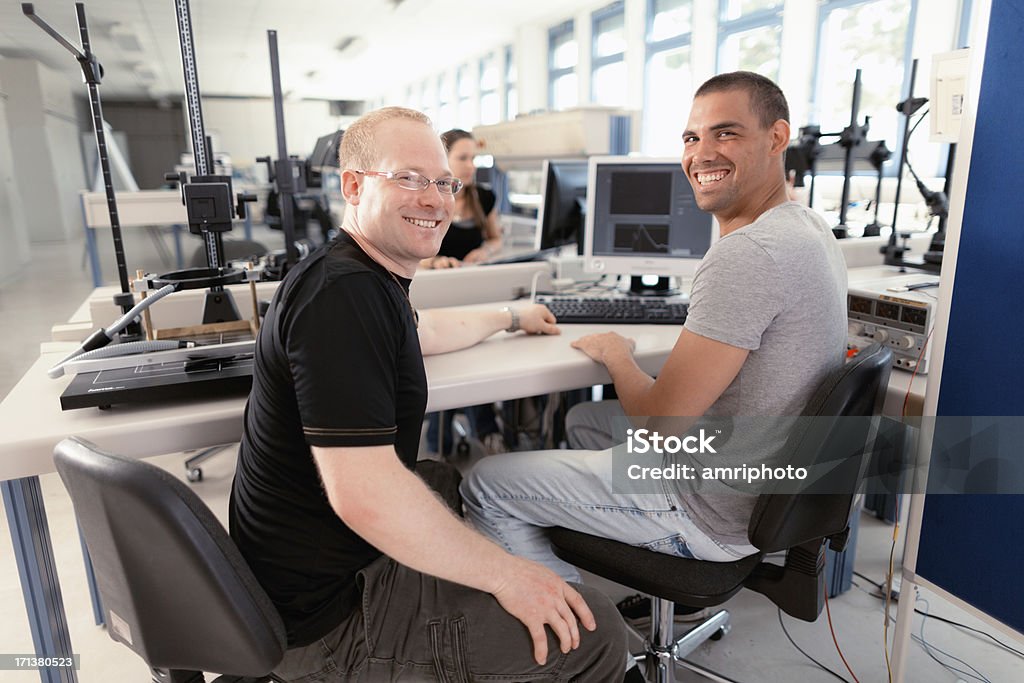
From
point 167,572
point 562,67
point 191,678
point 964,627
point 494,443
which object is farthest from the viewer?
point 562,67

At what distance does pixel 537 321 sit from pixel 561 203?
2.61 feet

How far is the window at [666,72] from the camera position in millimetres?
6953

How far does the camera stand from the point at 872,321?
1405 mm

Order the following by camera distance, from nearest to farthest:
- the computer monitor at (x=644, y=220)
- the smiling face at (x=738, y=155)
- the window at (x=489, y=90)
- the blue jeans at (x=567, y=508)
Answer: the blue jeans at (x=567, y=508) < the smiling face at (x=738, y=155) < the computer monitor at (x=644, y=220) < the window at (x=489, y=90)

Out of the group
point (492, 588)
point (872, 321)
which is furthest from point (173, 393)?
point (872, 321)

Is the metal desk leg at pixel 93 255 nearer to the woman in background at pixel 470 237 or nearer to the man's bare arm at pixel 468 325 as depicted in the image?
the woman in background at pixel 470 237

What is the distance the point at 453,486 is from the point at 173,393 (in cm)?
52

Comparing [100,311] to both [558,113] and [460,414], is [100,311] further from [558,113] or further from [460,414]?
[558,113]

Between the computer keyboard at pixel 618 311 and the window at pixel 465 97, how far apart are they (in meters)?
10.4

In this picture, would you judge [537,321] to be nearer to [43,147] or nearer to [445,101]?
[43,147]

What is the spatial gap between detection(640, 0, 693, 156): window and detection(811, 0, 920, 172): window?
4.67 ft

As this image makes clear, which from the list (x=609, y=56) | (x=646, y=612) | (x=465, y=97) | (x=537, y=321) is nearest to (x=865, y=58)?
(x=609, y=56)

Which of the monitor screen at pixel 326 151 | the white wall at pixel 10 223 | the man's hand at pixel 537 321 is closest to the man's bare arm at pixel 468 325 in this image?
the man's hand at pixel 537 321

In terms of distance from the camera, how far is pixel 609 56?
26.5 ft
